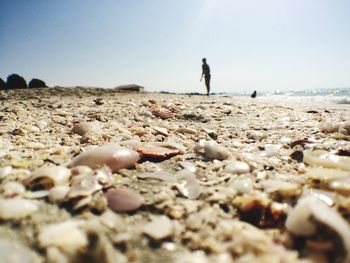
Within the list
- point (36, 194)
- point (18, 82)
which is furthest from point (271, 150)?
point (18, 82)

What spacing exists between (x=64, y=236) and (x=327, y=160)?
1589 mm

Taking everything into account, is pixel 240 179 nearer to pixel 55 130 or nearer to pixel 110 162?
pixel 110 162

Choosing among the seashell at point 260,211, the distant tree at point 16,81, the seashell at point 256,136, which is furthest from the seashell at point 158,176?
the distant tree at point 16,81

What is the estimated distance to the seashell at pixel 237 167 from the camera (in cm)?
180

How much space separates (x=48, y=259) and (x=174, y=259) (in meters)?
0.39

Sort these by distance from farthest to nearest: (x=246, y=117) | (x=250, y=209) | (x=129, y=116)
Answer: (x=246, y=117), (x=129, y=116), (x=250, y=209)

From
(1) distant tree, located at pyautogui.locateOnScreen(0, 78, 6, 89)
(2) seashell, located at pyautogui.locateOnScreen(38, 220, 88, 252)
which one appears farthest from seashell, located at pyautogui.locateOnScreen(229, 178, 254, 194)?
(1) distant tree, located at pyautogui.locateOnScreen(0, 78, 6, 89)

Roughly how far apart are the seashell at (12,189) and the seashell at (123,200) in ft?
1.23

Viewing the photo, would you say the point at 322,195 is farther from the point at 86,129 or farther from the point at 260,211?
the point at 86,129

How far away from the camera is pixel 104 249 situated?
0.98 meters

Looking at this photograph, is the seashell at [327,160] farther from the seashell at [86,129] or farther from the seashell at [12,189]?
the seashell at [86,129]

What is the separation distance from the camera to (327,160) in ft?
6.21

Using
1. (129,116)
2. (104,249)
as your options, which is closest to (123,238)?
(104,249)

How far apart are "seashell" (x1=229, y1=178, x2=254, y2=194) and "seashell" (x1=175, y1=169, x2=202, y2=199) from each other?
0.18 m
